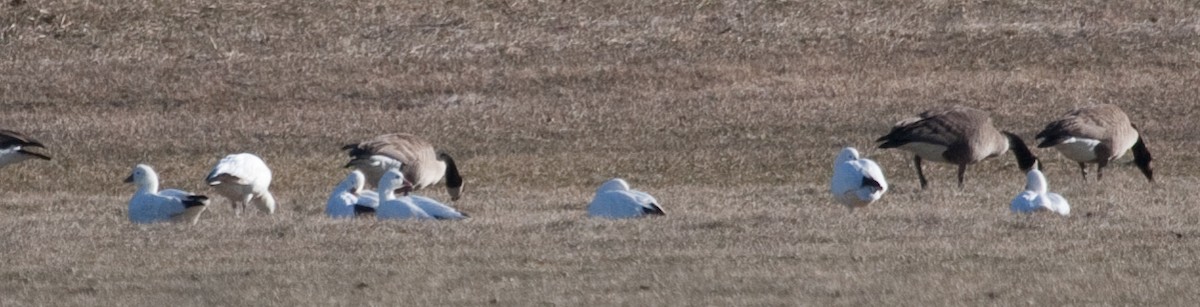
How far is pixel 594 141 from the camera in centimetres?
2111

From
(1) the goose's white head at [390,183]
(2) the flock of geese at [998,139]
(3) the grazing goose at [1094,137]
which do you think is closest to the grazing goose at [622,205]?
(1) the goose's white head at [390,183]

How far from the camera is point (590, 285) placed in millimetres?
9688

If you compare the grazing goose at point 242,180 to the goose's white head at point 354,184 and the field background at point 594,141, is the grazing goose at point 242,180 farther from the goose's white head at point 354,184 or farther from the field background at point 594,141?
the goose's white head at point 354,184

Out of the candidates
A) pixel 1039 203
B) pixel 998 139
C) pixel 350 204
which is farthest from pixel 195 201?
pixel 998 139

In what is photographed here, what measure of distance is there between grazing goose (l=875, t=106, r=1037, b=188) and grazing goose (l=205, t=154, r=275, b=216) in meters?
5.39

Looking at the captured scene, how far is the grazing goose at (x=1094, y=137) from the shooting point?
17.2 metres

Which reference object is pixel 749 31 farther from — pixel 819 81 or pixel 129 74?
pixel 129 74

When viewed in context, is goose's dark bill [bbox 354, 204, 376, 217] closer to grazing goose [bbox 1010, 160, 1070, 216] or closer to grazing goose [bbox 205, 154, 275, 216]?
grazing goose [bbox 205, 154, 275, 216]

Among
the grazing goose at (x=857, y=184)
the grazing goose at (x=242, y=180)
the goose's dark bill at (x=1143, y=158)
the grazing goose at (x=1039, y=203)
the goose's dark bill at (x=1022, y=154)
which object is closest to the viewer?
the grazing goose at (x=1039, y=203)

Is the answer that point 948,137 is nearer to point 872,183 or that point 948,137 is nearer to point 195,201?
point 872,183

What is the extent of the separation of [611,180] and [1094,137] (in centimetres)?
554

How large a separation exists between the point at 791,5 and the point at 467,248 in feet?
57.4

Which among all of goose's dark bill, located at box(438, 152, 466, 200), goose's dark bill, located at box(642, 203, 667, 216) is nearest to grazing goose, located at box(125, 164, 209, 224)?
goose's dark bill, located at box(642, 203, 667, 216)

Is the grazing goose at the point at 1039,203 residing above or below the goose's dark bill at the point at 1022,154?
below
